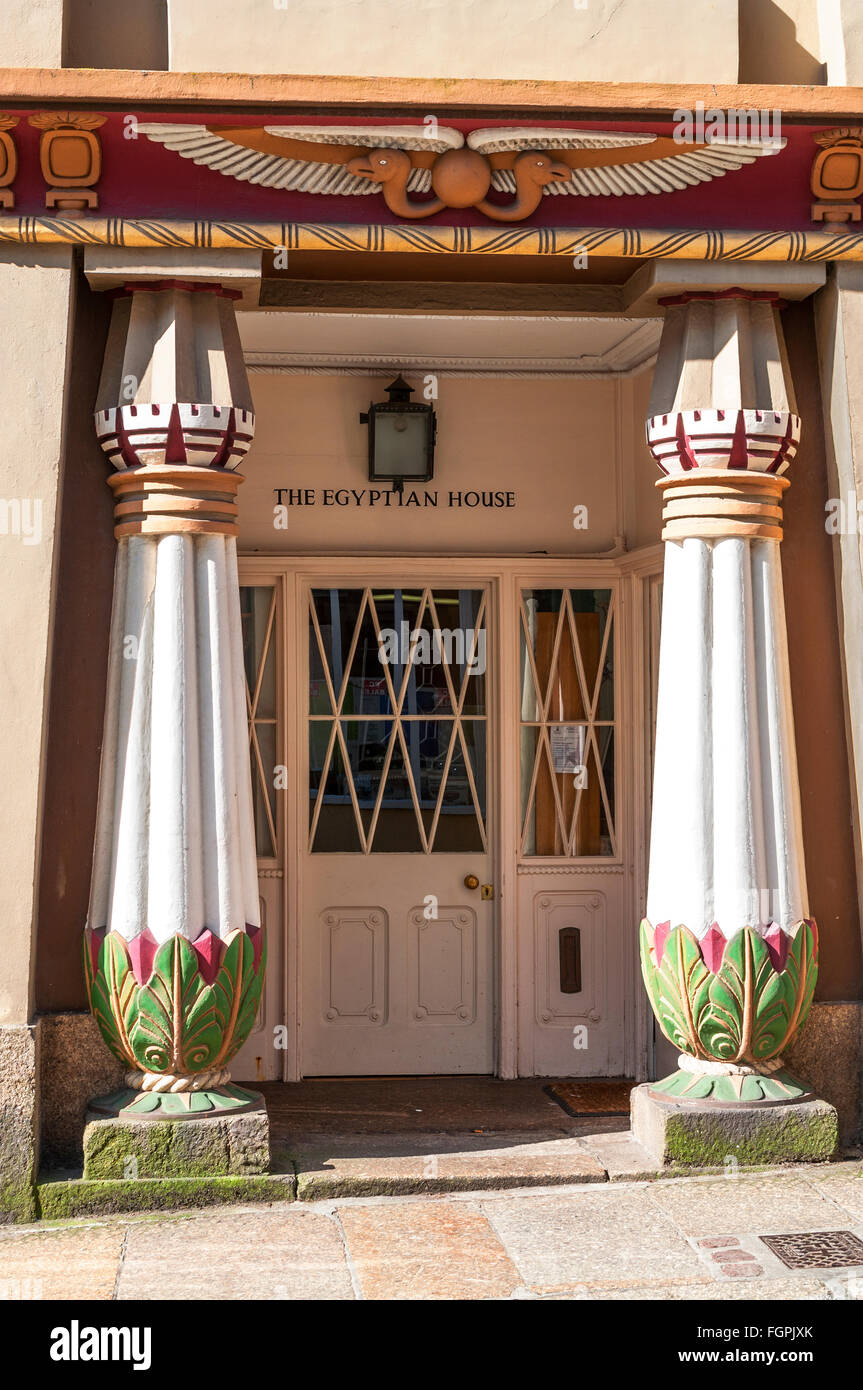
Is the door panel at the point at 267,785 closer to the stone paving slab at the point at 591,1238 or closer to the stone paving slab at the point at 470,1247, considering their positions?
the stone paving slab at the point at 470,1247

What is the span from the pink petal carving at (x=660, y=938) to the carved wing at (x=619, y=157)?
2.82 metres

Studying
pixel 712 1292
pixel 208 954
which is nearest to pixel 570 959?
pixel 208 954

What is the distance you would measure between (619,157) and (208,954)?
3343 millimetres

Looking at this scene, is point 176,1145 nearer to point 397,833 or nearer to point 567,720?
point 397,833

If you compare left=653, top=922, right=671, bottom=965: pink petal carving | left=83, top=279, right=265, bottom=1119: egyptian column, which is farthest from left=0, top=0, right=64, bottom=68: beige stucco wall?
left=653, top=922, right=671, bottom=965: pink petal carving

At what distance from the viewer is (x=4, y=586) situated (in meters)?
5.34

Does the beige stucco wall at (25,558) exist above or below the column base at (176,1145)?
above

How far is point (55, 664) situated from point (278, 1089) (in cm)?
260

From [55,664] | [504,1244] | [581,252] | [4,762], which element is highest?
[581,252]

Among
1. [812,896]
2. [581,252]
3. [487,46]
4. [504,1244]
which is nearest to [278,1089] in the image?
[504,1244]

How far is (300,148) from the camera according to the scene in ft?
17.6

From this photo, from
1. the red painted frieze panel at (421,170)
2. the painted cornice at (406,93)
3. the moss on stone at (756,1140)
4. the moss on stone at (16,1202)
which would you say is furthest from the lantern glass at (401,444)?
the moss on stone at (16,1202)

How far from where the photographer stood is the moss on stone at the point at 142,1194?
5238 millimetres

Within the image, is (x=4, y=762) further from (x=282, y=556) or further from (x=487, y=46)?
(x=487, y=46)
